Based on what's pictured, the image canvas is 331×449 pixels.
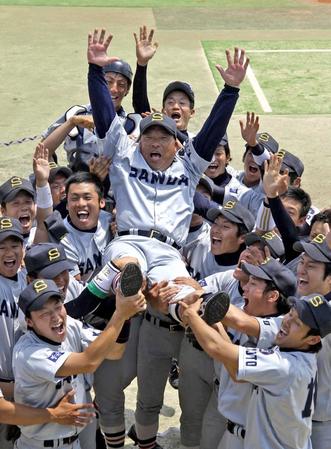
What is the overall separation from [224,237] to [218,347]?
156 cm

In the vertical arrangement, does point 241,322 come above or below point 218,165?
below

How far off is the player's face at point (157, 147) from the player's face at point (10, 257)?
1.31 m

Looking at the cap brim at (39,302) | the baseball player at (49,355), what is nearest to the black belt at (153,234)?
the baseball player at (49,355)

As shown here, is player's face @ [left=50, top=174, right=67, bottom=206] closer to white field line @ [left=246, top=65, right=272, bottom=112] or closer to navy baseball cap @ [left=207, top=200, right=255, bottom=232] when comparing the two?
navy baseball cap @ [left=207, top=200, right=255, bottom=232]

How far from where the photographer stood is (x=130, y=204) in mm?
6656

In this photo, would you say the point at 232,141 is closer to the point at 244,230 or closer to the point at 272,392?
the point at 244,230

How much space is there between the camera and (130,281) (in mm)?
5312

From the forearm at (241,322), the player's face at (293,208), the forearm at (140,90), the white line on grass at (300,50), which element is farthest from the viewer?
the white line on grass at (300,50)

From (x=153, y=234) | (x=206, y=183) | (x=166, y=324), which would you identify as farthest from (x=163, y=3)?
(x=166, y=324)

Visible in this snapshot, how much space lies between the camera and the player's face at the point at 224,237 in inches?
258

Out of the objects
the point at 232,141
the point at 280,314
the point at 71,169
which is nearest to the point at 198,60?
the point at 232,141

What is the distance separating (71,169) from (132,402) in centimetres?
233

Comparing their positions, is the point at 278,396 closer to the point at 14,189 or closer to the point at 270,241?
the point at 270,241

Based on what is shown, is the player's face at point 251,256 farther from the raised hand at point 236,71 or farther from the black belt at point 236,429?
the raised hand at point 236,71
